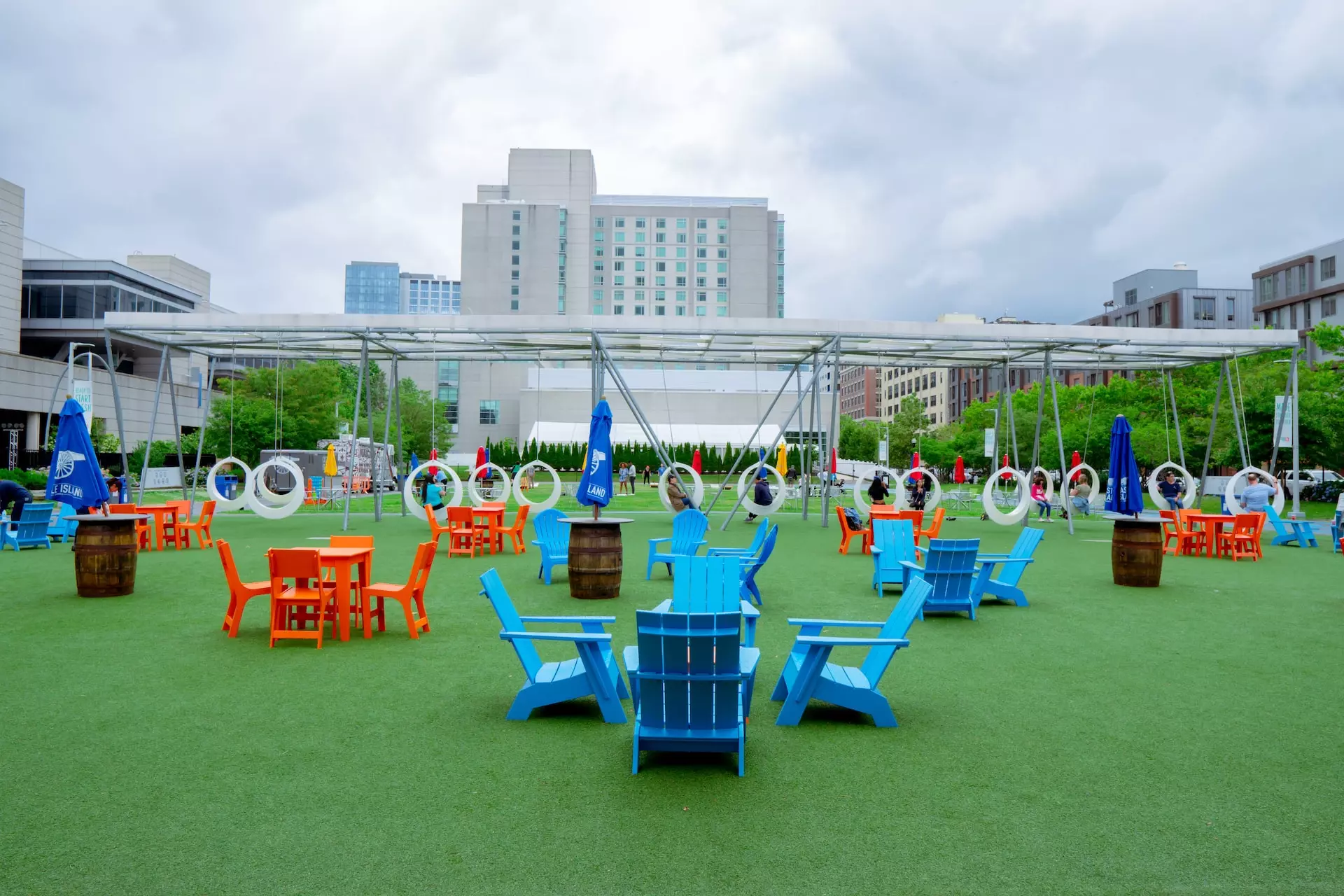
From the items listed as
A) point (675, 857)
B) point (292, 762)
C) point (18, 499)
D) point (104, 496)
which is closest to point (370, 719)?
point (292, 762)

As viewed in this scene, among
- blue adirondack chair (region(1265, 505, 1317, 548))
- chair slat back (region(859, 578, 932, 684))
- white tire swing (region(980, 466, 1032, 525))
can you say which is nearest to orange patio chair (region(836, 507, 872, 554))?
white tire swing (region(980, 466, 1032, 525))

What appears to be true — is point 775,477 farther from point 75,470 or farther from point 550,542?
point 75,470

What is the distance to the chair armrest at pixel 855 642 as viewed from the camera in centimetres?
484

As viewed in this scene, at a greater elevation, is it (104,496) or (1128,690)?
(104,496)

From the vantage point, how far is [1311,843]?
11.7 ft

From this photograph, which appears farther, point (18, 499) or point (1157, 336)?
point (1157, 336)

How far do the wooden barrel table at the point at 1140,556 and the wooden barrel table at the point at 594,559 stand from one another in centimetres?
625

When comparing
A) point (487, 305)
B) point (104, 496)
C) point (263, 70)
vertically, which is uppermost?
point (487, 305)

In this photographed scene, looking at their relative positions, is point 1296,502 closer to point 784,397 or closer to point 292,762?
point 292,762

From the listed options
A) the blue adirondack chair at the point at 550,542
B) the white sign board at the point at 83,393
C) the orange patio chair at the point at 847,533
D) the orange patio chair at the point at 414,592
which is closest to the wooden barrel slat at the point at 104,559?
the orange patio chair at the point at 414,592

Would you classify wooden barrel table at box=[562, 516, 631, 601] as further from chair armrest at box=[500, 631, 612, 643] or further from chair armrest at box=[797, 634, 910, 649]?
chair armrest at box=[797, 634, 910, 649]

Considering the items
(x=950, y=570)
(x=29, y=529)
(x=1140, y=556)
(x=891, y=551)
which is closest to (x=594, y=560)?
(x=891, y=551)

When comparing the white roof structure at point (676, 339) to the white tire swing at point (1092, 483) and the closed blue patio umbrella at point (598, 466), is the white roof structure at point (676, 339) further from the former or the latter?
the closed blue patio umbrella at point (598, 466)

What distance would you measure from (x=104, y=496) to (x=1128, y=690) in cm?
1090
